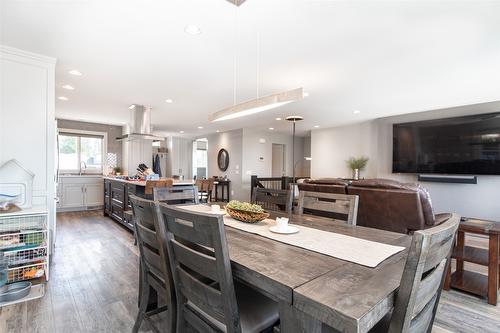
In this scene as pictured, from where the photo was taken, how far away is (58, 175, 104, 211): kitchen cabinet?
20.6 feet

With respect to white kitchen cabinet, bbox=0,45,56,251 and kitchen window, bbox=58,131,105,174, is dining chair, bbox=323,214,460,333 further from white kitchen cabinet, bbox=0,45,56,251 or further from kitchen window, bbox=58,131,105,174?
kitchen window, bbox=58,131,105,174

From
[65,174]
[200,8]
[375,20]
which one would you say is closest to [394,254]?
[375,20]

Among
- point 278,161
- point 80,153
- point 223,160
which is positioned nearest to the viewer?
point 80,153

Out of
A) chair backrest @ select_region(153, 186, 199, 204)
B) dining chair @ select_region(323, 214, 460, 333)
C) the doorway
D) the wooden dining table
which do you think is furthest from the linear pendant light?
the doorway

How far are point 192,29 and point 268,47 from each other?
787mm

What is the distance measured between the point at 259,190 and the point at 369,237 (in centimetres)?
125

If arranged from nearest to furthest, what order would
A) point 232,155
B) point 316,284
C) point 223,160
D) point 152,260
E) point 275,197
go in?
point 316,284 → point 152,260 → point 275,197 → point 232,155 → point 223,160

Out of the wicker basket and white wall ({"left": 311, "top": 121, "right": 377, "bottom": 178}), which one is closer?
the wicker basket

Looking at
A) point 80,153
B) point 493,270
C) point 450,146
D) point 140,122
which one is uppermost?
point 140,122

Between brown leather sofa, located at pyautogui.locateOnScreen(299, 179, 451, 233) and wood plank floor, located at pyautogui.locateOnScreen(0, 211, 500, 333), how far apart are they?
74cm

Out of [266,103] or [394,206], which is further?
[394,206]

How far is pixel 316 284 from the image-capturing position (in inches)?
36.0

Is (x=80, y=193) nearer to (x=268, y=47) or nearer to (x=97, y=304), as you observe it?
A: (x=97, y=304)

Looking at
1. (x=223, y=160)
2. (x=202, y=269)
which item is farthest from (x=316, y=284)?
(x=223, y=160)
